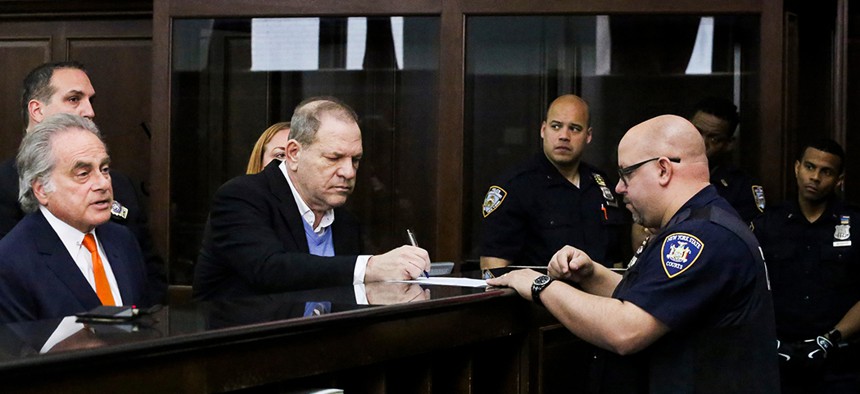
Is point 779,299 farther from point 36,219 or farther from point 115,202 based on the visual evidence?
point 36,219

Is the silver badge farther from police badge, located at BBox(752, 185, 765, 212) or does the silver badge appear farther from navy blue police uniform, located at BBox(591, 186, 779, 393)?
navy blue police uniform, located at BBox(591, 186, 779, 393)

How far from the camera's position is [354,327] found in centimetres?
233

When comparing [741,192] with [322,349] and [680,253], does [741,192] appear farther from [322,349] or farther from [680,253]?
[322,349]

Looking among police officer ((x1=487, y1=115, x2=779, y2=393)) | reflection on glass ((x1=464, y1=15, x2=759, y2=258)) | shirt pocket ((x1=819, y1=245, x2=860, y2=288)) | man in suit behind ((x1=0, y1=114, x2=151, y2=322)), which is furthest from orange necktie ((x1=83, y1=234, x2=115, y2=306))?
shirt pocket ((x1=819, y1=245, x2=860, y2=288))

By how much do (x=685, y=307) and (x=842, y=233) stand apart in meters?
2.37

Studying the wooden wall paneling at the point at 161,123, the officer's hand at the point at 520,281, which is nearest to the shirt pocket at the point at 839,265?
the officer's hand at the point at 520,281

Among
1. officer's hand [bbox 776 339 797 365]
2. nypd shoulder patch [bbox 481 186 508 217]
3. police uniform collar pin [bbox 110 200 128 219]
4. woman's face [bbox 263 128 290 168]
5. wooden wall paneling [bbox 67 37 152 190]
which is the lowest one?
officer's hand [bbox 776 339 797 365]

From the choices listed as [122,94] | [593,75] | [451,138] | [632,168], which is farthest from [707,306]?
[122,94]

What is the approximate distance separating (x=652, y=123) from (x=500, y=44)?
2390 mm

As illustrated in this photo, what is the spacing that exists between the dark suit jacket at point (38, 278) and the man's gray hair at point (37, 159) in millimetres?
61

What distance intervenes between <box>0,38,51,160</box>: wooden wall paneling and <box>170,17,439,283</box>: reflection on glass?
1.05 metres

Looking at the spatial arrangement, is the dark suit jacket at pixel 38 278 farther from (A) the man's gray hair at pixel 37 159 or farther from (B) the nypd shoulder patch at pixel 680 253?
(B) the nypd shoulder patch at pixel 680 253

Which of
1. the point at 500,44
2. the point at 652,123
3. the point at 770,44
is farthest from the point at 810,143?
the point at 652,123

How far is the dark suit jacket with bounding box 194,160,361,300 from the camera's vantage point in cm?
301
